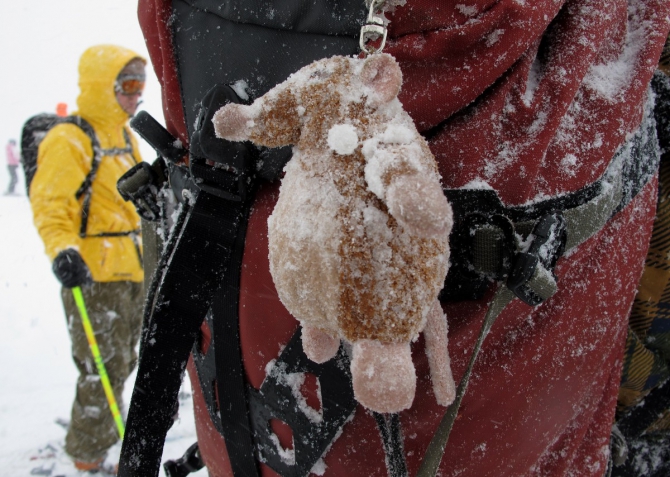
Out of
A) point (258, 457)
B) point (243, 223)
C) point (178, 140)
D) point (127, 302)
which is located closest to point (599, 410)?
point (258, 457)

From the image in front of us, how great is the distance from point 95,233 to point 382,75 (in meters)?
2.70

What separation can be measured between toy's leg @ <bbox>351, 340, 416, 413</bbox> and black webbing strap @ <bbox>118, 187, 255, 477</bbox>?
1.30 ft

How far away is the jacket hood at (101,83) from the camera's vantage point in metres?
2.83

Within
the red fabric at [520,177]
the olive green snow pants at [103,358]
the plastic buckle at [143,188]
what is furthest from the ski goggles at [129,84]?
the red fabric at [520,177]

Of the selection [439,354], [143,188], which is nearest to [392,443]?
[439,354]

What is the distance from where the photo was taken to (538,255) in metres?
0.62

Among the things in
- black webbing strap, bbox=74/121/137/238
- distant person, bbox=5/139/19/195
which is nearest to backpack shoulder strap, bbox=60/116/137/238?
black webbing strap, bbox=74/121/137/238

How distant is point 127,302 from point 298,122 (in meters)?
2.76

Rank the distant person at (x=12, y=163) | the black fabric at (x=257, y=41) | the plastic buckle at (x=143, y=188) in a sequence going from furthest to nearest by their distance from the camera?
the distant person at (x=12, y=163), the plastic buckle at (x=143, y=188), the black fabric at (x=257, y=41)

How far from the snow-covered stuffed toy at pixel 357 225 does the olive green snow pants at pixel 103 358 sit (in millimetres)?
2656

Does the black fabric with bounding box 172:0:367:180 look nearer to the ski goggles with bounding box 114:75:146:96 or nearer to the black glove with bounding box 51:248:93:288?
the black glove with bounding box 51:248:93:288

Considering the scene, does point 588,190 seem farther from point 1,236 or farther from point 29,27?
point 29,27

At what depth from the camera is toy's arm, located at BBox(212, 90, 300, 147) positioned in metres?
0.49

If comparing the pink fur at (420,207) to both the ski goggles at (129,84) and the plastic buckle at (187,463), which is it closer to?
the plastic buckle at (187,463)
